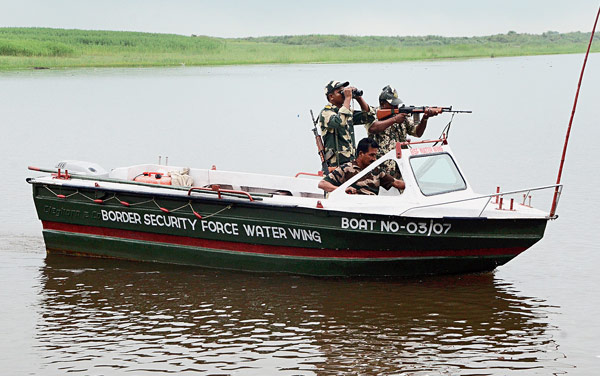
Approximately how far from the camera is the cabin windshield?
11.7 m

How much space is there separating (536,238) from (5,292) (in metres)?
6.65

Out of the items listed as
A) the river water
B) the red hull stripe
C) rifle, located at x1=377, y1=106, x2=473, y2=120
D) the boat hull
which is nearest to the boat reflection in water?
the river water

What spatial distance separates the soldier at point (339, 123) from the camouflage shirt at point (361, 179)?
43 cm

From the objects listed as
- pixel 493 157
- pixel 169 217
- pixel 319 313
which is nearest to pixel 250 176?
pixel 169 217

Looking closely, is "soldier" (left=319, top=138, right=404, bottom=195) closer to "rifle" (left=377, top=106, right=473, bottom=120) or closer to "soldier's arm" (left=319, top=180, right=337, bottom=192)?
"soldier's arm" (left=319, top=180, right=337, bottom=192)

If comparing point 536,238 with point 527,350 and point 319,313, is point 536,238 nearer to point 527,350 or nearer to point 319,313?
point 527,350

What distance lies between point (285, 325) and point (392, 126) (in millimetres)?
3353

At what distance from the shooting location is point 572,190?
18062 millimetres

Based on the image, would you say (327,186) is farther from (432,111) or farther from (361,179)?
(432,111)

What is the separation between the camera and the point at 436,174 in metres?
11.9

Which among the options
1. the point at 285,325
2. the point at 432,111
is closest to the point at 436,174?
the point at 432,111

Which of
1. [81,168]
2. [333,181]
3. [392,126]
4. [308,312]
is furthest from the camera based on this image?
[81,168]

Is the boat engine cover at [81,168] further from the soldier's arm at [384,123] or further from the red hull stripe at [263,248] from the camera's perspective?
the soldier's arm at [384,123]

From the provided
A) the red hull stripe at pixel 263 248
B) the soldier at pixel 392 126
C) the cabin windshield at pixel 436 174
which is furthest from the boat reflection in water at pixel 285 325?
the soldier at pixel 392 126
